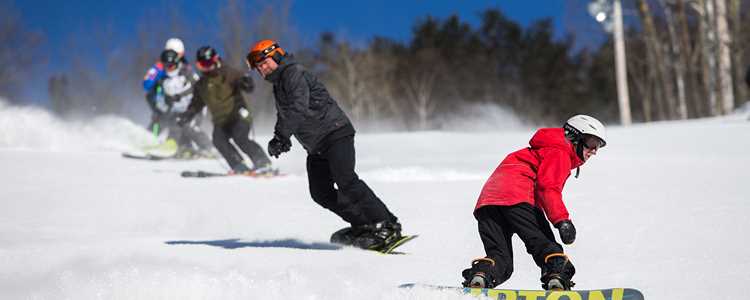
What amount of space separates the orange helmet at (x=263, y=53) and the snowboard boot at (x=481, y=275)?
2442 mm

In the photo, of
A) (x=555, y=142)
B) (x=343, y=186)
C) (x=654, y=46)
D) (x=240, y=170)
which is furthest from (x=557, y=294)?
(x=654, y=46)

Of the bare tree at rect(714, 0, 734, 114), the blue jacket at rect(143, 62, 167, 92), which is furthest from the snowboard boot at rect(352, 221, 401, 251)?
the bare tree at rect(714, 0, 734, 114)

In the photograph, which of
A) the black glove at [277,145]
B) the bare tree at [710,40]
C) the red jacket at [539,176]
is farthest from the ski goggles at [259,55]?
the bare tree at [710,40]

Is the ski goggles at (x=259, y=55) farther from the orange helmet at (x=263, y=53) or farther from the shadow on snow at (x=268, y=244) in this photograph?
the shadow on snow at (x=268, y=244)

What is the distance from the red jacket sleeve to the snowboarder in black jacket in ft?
6.02

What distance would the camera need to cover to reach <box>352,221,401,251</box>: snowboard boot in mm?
5668

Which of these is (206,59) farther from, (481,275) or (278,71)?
(481,275)

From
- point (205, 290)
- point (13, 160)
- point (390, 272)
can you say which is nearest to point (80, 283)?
point (205, 290)

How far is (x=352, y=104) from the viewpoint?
136 ft

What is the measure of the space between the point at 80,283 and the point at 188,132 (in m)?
11.2

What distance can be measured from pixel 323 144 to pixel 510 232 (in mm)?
1860

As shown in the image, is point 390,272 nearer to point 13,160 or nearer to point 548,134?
point 548,134

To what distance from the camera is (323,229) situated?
6883 mm

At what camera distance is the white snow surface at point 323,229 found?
417 cm
